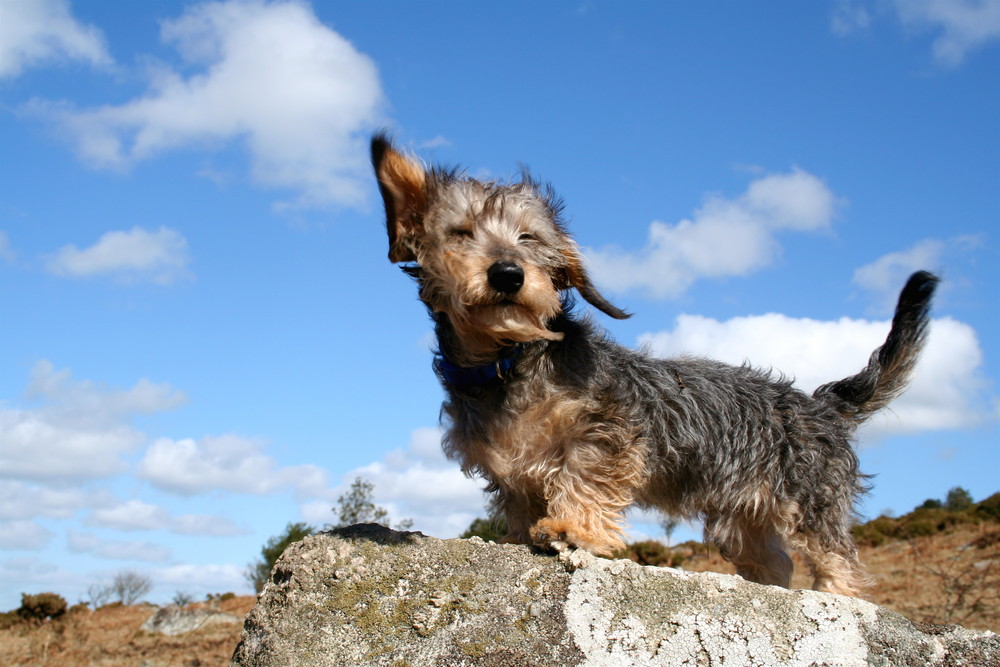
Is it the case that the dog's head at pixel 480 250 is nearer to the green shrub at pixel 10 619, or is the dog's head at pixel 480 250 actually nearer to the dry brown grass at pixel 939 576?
the dry brown grass at pixel 939 576

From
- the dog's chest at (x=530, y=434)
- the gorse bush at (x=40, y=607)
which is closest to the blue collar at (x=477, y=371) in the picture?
the dog's chest at (x=530, y=434)

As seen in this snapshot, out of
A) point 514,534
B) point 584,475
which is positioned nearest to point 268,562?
point 514,534

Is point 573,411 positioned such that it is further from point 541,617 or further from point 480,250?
point 541,617

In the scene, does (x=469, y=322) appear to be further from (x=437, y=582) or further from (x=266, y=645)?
(x=266, y=645)

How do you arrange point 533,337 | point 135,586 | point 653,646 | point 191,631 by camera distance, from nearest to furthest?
point 653,646 < point 533,337 < point 191,631 < point 135,586

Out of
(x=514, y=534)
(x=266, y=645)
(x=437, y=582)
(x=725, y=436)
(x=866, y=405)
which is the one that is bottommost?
(x=266, y=645)

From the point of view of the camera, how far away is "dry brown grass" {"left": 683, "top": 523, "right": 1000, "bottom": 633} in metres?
9.95

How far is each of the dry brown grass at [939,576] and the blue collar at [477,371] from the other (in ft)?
10.8

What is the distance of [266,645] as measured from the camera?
14.1ft

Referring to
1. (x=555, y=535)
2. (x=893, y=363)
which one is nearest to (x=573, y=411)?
(x=555, y=535)

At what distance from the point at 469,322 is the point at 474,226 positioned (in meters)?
0.66

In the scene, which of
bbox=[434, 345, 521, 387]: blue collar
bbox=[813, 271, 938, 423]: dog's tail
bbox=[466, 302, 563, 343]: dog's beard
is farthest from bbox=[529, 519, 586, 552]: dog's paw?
bbox=[813, 271, 938, 423]: dog's tail

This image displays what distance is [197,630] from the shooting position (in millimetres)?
10758

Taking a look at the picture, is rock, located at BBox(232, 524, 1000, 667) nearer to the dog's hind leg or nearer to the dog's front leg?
the dog's front leg
